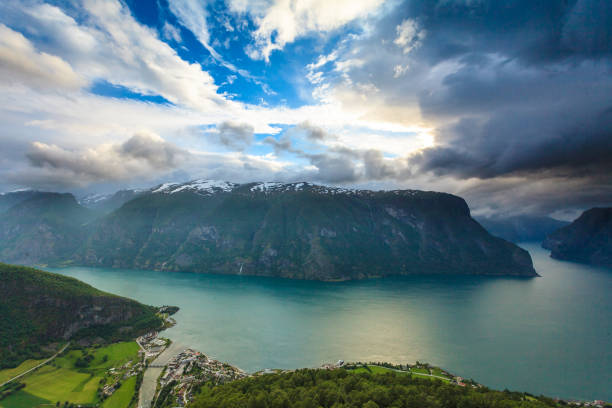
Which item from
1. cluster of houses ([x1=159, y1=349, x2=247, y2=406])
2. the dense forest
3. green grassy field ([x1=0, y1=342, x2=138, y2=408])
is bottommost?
green grassy field ([x1=0, y1=342, x2=138, y2=408])

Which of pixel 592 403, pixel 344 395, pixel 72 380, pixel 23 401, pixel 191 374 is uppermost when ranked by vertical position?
pixel 344 395

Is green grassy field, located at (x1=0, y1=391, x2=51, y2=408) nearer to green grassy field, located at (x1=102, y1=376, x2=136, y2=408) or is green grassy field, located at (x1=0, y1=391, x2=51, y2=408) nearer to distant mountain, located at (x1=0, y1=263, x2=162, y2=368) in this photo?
green grassy field, located at (x1=102, y1=376, x2=136, y2=408)

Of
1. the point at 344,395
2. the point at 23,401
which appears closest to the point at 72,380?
the point at 23,401

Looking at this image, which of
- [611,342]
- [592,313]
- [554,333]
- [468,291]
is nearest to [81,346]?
[554,333]

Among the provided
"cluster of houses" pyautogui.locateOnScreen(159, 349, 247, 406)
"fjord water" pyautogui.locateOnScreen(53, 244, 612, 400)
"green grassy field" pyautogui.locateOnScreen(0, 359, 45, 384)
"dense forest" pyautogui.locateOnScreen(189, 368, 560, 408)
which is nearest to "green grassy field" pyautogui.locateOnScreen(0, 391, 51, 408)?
"green grassy field" pyautogui.locateOnScreen(0, 359, 45, 384)

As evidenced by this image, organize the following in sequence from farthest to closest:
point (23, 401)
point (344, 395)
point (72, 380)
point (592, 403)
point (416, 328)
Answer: point (416, 328) → point (72, 380) → point (23, 401) → point (592, 403) → point (344, 395)

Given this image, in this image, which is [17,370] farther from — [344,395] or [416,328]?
[416,328]

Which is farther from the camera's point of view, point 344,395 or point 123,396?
point 123,396
